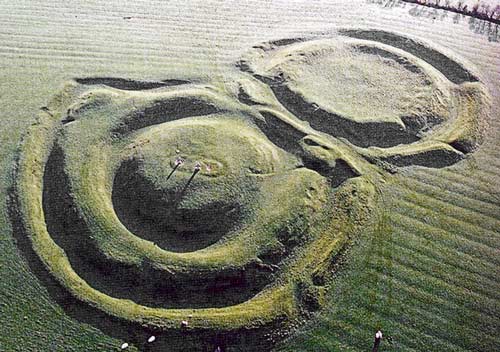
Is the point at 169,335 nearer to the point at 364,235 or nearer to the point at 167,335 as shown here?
the point at 167,335

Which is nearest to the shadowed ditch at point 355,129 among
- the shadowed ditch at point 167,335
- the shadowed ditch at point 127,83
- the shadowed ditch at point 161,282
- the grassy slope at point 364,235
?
the grassy slope at point 364,235

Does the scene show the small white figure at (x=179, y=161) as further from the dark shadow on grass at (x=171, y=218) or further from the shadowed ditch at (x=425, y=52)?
the shadowed ditch at (x=425, y=52)

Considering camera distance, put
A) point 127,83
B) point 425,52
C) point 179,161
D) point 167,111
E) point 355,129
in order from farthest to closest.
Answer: point 425,52 → point 127,83 → point 167,111 → point 355,129 → point 179,161

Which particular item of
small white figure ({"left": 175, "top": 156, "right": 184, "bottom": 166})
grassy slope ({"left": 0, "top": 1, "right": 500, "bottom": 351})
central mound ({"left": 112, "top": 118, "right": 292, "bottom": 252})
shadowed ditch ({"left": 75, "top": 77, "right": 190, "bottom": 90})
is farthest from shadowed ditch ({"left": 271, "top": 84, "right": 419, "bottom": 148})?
small white figure ({"left": 175, "top": 156, "right": 184, "bottom": 166})

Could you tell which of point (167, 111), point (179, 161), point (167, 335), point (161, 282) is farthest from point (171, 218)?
point (167, 111)

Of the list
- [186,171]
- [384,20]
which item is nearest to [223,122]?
[186,171]

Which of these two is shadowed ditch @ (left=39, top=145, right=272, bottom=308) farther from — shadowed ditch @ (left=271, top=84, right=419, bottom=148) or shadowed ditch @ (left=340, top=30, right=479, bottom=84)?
shadowed ditch @ (left=340, top=30, right=479, bottom=84)
